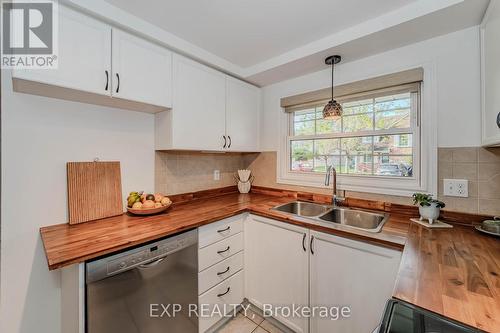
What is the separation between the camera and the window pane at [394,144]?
1.69m

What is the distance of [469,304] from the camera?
639 mm

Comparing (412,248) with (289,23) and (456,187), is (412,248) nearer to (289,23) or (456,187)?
(456,187)

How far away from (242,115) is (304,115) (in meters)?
0.68

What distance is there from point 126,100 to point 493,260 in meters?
2.15

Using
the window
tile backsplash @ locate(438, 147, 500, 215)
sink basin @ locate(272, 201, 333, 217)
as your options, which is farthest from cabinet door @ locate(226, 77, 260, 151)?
tile backsplash @ locate(438, 147, 500, 215)

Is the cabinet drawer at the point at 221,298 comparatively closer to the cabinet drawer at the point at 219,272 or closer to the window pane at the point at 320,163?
the cabinet drawer at the point at 219,272

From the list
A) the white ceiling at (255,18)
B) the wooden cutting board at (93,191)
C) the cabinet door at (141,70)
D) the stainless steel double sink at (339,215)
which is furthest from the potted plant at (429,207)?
the wooden cutting board at (93,191)

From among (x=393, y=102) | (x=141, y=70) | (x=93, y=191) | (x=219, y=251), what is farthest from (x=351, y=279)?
(x=141, y=70)

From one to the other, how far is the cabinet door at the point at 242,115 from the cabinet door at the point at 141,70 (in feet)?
2.15

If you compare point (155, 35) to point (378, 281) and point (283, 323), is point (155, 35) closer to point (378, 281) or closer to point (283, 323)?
point (378, 281)

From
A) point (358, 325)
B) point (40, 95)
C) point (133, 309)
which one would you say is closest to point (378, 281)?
point (358, 325)

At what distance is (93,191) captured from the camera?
1464mm

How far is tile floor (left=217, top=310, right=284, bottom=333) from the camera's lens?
1.67m

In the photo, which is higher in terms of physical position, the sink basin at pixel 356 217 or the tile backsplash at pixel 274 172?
the tile backsplash at pixel 274 172
